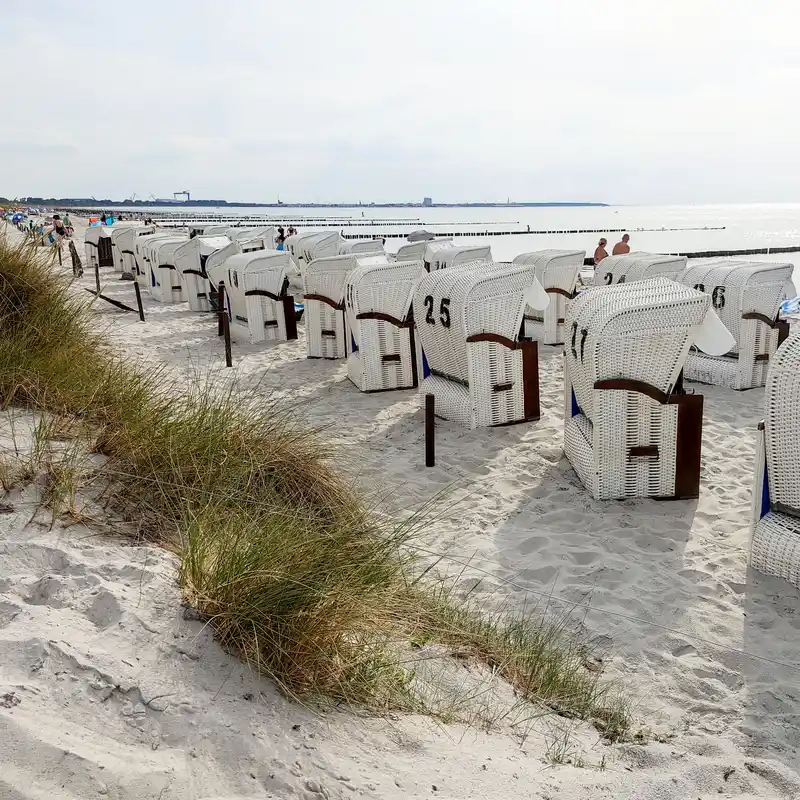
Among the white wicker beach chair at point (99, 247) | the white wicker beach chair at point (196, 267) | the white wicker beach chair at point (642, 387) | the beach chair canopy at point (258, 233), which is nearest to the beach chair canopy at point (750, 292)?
the white wicker beach chair at point (642, 387)

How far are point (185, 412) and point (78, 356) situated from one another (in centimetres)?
128

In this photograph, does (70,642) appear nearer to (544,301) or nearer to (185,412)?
(185,412)

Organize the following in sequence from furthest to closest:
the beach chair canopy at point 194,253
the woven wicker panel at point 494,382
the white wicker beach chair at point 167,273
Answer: the white wicker beach chair at point 167,273 → the beach chair canopy at point 194,253 → the woven wicker panel at point 494,382

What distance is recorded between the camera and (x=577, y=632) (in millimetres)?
3537

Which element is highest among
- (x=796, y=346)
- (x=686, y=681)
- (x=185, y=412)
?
(x=796, y=346)

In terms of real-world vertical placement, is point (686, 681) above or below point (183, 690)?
below

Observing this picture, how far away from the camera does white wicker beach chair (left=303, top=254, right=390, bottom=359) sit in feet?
31.2

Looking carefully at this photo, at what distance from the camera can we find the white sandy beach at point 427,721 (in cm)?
198

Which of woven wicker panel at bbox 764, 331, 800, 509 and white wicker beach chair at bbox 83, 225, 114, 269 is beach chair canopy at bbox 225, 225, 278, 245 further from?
woven wicker panel at bbox 764, 331, 800, 509

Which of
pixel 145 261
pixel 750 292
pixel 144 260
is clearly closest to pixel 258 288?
pixel 750 292

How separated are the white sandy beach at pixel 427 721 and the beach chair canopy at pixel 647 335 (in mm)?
956

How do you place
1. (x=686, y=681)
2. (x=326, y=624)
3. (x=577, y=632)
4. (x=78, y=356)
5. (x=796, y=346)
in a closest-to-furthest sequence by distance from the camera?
(x=326, y=624) < (x=686, y=681) < (x=577, y=632) < (x=796, y=346) < (x=78, y=356)

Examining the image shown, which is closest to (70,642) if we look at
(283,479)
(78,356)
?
(283,479)

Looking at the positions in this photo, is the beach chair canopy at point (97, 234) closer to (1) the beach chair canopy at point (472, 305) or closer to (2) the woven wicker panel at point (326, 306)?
(2) the woven wicker panel at point (326, 306)
